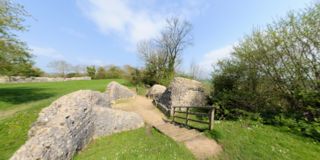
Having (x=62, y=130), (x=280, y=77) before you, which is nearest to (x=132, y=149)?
(x=62, y=130)

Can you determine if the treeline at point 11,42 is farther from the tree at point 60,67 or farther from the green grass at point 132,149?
the tree at point 60,67

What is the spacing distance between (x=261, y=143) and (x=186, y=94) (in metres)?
7.11

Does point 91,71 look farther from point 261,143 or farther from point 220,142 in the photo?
point 261,143

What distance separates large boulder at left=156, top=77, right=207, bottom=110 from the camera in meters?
12.2

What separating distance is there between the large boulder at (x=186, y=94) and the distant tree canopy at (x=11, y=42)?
1292 cm

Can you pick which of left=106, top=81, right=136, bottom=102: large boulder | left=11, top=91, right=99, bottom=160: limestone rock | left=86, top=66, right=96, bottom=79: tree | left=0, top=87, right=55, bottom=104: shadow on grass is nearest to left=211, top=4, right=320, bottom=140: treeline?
left=11, top=91, right=99, bottom=160: limestone rock

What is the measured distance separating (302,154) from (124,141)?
650 centimetres

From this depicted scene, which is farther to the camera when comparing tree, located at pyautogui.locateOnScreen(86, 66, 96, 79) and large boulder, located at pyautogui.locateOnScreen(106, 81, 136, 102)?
tree, located at pyautogui.locateOnScreen(86, 66, 96, 79)

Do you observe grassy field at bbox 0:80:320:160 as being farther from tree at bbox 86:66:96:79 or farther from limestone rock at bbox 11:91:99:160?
tree at bbox 86:66:96:79

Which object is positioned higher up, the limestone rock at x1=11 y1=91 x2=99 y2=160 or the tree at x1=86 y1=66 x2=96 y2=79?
the tree at x1=86 y1=66 x2=96 y2=79

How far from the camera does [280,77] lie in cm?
831

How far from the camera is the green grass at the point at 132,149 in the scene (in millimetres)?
4992

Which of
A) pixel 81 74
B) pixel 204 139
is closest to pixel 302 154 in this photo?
pixel 204 139

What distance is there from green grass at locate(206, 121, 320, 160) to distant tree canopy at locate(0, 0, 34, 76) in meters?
15.7
